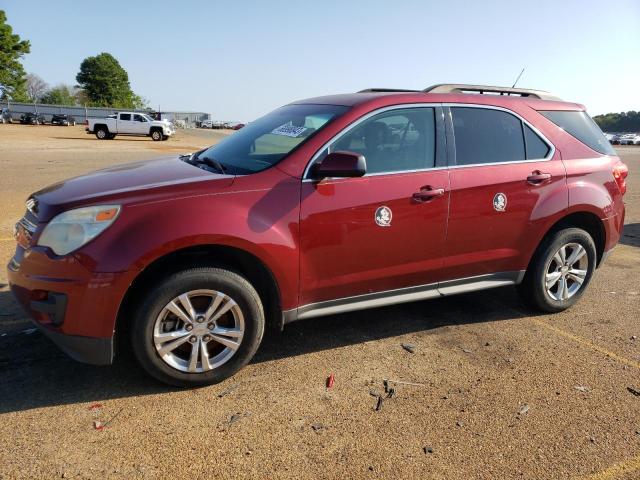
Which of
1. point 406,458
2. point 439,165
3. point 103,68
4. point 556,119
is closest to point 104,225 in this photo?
point 406,458

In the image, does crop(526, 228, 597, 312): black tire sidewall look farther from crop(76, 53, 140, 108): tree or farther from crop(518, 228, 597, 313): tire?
crop(76, 53, 140, 108): tree

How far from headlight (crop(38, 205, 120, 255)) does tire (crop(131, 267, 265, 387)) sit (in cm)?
46

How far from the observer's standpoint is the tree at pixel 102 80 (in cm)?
8731

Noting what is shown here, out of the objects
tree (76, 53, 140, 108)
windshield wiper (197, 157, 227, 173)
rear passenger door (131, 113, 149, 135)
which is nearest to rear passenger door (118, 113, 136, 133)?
rear passenger door (131, 113, 149, 135)

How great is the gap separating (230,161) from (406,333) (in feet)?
6.29

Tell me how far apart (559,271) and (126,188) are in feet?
11.8

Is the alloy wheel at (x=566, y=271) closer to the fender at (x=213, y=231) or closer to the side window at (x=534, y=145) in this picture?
the side window at (x=534, y=145)

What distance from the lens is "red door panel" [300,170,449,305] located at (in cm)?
329

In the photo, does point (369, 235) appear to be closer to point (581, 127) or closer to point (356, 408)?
point (356, 408)

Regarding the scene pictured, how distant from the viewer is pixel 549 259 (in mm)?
4301

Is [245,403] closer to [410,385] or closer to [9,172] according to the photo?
[410,385]

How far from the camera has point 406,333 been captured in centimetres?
404

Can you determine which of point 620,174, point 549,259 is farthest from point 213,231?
point 620,174

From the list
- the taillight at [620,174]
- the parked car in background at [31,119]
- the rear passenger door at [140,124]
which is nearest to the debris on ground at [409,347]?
the taillight at [620,174]
